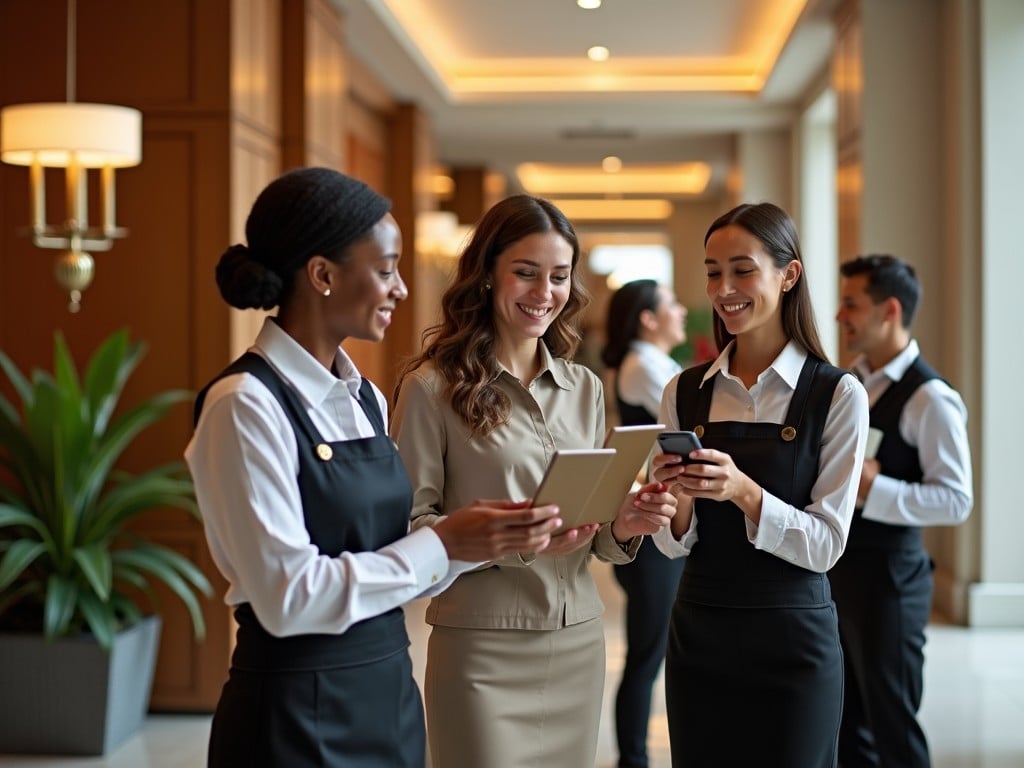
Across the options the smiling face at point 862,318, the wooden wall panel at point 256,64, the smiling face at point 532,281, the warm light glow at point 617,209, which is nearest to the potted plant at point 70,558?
the wooden wall panel at point 256,64

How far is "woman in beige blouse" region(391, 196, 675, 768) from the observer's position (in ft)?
7.69

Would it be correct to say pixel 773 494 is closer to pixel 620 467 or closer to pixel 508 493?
pixel 620 467

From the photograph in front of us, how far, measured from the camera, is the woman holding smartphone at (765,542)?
230cm

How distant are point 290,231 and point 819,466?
1.17 metres

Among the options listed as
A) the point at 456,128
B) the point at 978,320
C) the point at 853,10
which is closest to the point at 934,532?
the point at 978,320

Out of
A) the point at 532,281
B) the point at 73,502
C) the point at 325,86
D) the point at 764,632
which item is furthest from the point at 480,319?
the point at 325,86

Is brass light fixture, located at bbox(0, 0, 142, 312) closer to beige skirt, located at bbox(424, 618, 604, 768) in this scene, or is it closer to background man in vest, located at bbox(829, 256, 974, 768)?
beige skirt, located at bbox(424, 618, 604, 768)

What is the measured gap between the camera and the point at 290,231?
5.90ft

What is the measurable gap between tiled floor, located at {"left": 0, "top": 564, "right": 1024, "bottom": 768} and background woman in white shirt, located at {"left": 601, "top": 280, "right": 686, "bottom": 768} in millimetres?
241

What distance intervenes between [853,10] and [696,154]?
20.7 ft

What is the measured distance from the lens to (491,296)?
2.50m

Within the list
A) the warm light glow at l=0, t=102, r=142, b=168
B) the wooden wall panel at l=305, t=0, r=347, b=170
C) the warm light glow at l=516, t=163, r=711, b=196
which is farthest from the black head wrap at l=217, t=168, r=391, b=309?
the warm light glow at l=516, t=163, r=711, b=196

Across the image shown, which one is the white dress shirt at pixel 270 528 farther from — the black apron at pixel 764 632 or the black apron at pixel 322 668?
the black apron at pixel 764 632

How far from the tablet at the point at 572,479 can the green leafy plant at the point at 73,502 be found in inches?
103
